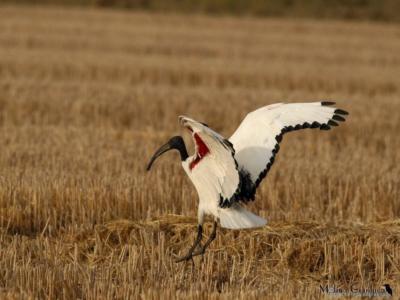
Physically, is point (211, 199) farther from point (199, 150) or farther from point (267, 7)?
point (267, 7)

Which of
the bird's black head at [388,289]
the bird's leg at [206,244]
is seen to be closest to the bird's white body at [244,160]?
the bird's leg at [206,244]

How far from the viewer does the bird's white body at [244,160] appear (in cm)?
599

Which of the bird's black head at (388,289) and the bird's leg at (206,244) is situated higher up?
the bird's leg at (206,244)

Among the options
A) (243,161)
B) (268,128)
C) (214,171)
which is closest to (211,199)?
(214,171)

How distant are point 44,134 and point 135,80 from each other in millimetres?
6449

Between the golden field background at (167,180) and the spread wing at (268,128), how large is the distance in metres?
0.63

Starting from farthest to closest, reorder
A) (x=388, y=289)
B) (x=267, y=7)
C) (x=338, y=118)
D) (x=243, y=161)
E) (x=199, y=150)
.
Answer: (x=267, y=7), (x=243, y=161), (x=338, y=118), (x=199, y=150), (x=388, y=289)

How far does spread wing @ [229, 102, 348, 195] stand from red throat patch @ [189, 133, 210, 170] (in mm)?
307

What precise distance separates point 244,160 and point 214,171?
0.95 ft

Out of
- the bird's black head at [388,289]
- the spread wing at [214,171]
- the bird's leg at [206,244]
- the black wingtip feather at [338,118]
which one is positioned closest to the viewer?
the bird's black head at [388,289]

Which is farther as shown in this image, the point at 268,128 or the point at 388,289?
the point at 268,128

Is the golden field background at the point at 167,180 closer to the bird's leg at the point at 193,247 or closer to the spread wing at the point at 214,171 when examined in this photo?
the bird's leg at the point at 193,247

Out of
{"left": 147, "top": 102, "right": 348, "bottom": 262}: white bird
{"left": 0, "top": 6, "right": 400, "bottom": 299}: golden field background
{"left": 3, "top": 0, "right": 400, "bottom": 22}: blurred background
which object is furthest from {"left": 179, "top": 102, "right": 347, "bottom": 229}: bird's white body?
{"left": 3, "top": 0, "right": 400, "bottom": 22}: blurred background

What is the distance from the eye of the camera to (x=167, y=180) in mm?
8430
